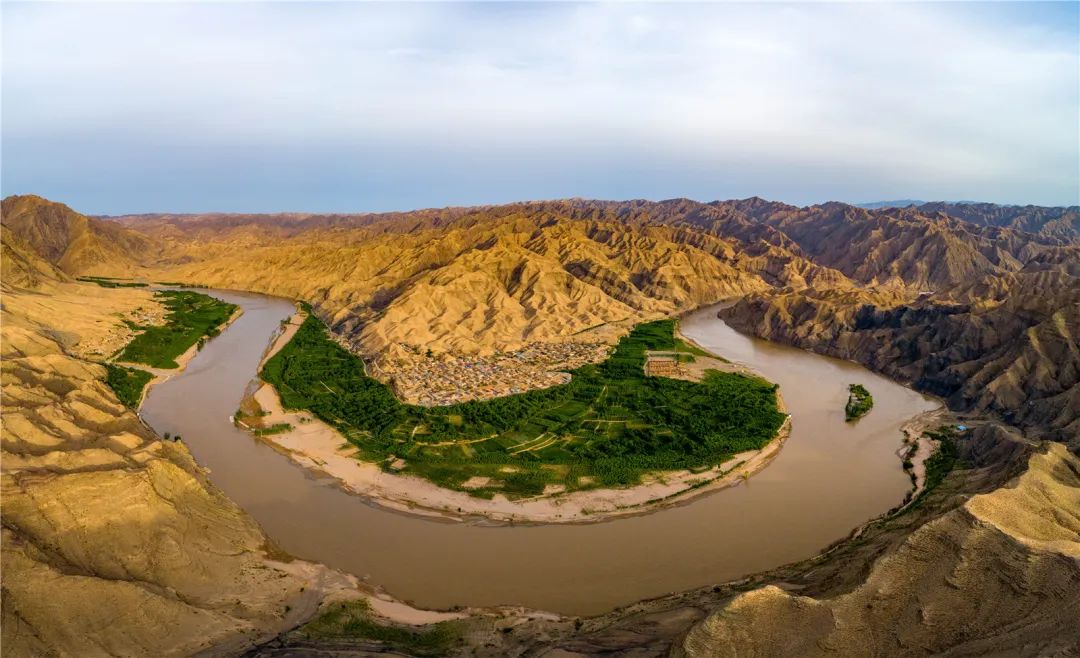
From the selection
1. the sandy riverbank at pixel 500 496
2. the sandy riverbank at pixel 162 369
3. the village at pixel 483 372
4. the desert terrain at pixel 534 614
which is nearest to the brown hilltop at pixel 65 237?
the desert terrain at pixel 534 614

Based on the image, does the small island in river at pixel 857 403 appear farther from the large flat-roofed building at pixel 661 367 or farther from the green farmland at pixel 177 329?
the green farmland at pixel 177 329

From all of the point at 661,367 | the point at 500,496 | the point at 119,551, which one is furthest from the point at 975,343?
the point at 119,551

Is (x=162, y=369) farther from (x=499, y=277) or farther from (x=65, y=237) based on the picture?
(x=65, y=237)

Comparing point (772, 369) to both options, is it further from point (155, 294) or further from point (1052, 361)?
point (155, 294)

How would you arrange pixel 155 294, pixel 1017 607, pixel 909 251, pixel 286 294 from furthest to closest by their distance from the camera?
pixel 909 251 → pixel 286 294 → pixel 155 294 → pixel 1017 607

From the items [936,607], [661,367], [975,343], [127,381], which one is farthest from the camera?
[661,367]

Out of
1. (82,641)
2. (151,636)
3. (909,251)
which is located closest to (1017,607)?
(151,636)
